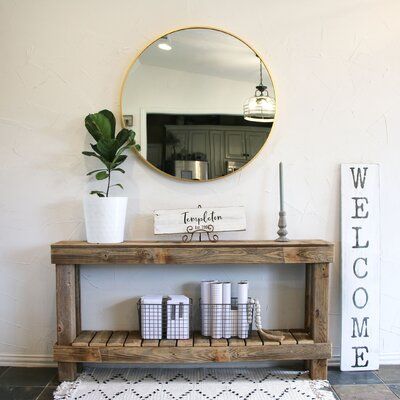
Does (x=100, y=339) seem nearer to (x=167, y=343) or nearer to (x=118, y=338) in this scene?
(x=118, y=338)

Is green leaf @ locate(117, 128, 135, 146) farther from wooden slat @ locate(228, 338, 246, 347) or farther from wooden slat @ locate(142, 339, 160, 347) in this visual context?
wooden slat @ locate(228, 338, 246, 347)

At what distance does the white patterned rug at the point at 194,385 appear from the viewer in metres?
1.78

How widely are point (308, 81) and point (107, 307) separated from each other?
1.62 metres

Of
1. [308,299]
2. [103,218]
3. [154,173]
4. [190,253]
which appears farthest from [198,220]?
[308,299]

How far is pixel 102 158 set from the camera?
192cm

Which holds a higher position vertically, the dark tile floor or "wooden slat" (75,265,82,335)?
"wooden slat" (75,265,82,335)

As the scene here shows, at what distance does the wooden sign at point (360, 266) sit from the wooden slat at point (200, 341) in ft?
2.42

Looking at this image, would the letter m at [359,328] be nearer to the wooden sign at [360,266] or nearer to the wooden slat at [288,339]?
the wooden sign at [360,266]

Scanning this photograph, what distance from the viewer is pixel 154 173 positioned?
6.84ft

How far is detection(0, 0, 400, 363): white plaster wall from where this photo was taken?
80.9 inches

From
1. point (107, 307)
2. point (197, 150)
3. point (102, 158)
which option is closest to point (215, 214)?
point (197, 150)

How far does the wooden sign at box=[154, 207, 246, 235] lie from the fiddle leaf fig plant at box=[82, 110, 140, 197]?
1.03 ft

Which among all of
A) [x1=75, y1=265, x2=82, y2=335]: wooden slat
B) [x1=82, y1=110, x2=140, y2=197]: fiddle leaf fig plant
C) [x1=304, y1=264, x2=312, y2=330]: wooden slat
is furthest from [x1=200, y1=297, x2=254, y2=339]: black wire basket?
[x1=82, y1=110, x2=140, y2=197]: fiddle leaf fig plant

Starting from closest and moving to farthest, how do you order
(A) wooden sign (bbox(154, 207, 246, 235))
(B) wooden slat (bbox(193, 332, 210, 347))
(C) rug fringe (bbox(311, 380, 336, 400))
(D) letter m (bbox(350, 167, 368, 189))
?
(C) rug fringe (bbox(311, 380, 336, 400)) → (B) wooden slat (bbox(193, 332, 210, 347)) → (A) wooden sign (bbox(154, 207, 246, 235)) → (D) letter m (bbox(350, 167, 368, 189))
